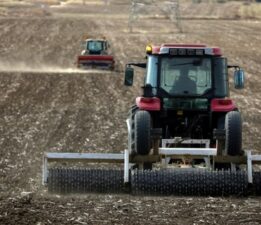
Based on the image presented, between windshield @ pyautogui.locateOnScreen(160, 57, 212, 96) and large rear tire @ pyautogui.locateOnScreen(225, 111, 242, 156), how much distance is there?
1006 mm

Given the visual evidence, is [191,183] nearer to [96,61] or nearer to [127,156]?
[127,156]

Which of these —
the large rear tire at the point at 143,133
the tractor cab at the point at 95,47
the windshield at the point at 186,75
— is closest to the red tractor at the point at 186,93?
the windshield at the point at 186,75

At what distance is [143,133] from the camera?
9766mm

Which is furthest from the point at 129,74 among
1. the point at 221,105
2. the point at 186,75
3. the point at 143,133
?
the point at 221,105

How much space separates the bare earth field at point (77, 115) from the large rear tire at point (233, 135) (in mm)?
814

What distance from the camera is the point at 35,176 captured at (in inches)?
444

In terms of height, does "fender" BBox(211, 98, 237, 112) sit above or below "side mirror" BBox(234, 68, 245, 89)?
below

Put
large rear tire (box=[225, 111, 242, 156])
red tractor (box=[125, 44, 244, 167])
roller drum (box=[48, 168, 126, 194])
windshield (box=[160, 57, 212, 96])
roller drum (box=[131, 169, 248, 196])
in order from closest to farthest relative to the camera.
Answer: roller drum (box=[131, 169, 248, 196]) < roller drum (box=[48, 168, 126, 194]) < large rear tire (box=[225, 111, 242, 156]) < red tractor (box=[125, 44, 244, 167]) < windshield (box=[160, 57, 212, 96])

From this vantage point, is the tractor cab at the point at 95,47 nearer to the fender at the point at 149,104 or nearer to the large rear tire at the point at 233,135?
the fender at the point at 149,104

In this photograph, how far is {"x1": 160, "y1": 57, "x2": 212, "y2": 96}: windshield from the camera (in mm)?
10633

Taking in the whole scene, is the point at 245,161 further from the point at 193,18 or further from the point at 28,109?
the point at 193,18

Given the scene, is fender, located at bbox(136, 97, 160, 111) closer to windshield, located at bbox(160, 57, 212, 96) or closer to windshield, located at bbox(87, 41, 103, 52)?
windshield, located at bbox(160, 57, 212, 96)

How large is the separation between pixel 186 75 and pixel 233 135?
1.42 m

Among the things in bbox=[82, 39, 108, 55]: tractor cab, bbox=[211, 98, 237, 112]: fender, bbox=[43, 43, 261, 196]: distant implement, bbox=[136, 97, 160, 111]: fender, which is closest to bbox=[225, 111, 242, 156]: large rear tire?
bbox=[43, 43, 261, 196]: distant implement
